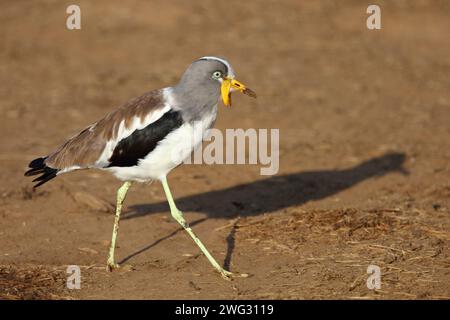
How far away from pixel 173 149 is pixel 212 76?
760 millimetres

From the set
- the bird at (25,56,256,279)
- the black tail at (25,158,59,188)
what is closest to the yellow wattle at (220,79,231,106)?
the bird at (25,56,256,279)

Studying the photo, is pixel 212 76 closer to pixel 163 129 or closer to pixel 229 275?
pixel 163 129

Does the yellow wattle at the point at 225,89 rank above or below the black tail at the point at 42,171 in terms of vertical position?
above

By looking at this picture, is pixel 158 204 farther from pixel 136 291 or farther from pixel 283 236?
pixel 136 291

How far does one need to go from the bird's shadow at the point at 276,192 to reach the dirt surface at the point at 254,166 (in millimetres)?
36

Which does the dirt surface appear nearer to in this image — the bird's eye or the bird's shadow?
the bird's shadow

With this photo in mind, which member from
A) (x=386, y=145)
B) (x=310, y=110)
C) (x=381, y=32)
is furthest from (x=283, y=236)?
(x=381, y=32)

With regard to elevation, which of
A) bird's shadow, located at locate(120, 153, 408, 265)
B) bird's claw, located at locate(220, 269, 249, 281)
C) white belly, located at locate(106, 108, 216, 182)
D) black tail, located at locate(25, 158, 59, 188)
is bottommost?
bird's claw, located at locate(220, 269, 249, 281)

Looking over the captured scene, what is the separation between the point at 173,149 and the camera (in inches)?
258

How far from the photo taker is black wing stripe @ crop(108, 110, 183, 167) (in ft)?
21.5

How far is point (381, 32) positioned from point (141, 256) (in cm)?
1138

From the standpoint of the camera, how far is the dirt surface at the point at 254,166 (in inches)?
260

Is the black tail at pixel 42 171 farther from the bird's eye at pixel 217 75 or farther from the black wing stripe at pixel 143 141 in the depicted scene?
the bird's eye at pixel 217 75

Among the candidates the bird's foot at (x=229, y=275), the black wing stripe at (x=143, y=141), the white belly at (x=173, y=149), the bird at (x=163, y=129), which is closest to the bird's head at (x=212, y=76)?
the bird at (x=163, y=129)
